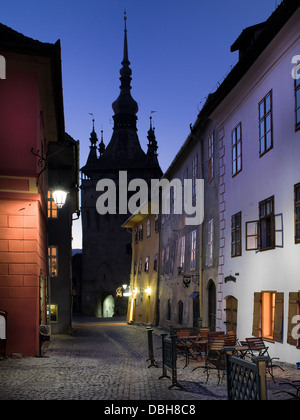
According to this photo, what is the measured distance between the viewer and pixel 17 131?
16094mm

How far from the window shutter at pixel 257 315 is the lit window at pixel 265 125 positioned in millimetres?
4052

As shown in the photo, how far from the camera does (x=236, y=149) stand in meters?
18.9

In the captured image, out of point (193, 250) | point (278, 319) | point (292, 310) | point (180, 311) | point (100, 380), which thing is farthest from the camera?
point (180, 311)

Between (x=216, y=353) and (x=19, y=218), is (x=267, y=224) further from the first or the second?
(x=19, y=218)

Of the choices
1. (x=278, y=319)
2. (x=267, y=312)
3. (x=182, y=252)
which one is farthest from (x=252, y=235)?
(x=182, y=252)

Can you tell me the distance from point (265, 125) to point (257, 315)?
5311 mm

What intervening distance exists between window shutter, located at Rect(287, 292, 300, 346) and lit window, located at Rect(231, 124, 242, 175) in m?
5.67

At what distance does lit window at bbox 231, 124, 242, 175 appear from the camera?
18.4 metres

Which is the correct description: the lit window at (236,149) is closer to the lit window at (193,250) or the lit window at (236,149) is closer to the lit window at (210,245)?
the lit window at (210,245)

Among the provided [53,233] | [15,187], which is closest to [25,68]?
[15,187]

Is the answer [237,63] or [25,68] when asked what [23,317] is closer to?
[25,68]

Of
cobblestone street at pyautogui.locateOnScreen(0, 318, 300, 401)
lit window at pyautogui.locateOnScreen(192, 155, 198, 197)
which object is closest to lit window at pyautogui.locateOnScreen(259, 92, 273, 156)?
cobblestone street at pyautogui.locateOnScreen(0, 318, 300, 401)

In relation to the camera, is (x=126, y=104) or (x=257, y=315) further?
(x=126, y=104)

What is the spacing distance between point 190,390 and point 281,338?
4.11 metres
